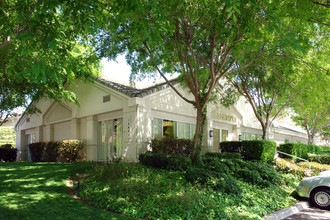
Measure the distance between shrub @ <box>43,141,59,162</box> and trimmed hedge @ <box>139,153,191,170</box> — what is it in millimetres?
7372

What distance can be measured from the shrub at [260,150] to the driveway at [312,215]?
5707 mm

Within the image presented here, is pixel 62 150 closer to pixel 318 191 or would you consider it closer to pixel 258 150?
pixel 258 150

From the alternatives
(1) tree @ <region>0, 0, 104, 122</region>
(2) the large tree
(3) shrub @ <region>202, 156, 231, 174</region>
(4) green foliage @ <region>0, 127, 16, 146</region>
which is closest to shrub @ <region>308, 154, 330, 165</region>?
(2) the large tree

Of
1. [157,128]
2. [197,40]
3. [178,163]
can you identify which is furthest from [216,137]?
[178,163]

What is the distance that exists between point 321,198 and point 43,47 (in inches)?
386

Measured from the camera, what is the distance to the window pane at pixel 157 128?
14.1 meters

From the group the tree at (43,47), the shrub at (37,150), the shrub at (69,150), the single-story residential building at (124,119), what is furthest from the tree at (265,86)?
the shrub at (37,150)

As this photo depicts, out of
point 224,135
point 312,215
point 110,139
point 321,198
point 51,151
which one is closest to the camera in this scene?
point 312,215

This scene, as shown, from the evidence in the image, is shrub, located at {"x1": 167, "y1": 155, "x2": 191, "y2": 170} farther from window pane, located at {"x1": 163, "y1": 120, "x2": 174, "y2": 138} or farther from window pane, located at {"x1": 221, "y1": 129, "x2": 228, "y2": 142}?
window pane, located at {"x1": 221, "y1": 129, "x2": 228, "y2": 142}

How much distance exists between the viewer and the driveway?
24.5 ft

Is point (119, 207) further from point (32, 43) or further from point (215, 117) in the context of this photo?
point (215, 117)

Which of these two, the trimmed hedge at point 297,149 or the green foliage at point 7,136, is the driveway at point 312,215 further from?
the green foliage at point 7,136

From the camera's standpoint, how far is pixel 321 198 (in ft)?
27.9

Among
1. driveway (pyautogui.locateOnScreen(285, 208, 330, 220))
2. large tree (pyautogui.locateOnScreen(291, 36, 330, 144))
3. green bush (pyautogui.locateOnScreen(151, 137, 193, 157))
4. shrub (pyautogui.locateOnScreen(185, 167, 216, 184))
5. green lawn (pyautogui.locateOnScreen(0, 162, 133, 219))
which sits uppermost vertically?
large tree (pyautogui.locateOnScreen(291, 36, 330, 144))
